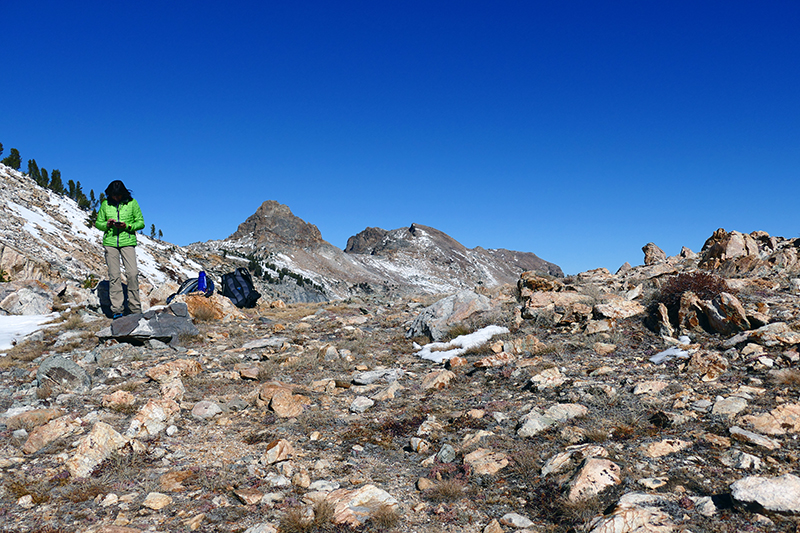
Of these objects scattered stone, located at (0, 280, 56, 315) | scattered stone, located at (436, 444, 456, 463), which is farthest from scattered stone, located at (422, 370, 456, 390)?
scattered stone, located at (0, 280, 56, 315)

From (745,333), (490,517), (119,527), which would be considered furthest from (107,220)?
(745,333)

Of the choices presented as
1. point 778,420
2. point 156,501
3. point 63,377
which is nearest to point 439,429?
point 156,501

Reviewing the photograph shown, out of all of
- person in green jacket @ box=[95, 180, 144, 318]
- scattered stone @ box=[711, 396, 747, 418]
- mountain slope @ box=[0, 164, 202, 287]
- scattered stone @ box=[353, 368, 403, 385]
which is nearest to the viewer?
scattered stone @ box=[711, 396, 747, 418]

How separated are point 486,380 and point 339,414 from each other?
9.09ft

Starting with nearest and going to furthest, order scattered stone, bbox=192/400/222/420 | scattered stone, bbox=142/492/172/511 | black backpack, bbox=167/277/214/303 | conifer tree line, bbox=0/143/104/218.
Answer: scattered stone, bbox=142/492/172/511 → scattered stone, bbox=192/400/222/420 → black backpack, bbox=167/277/214/303 → conifer tree line, bbox=0/143/104/218

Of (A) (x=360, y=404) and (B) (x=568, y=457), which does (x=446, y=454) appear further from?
(A) (x=360, y=404)

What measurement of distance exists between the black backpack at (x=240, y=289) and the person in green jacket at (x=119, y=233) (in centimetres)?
466

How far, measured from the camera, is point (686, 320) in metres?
8.43

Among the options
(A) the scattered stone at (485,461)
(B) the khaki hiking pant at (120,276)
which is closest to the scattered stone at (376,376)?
(A) the scattered stone at (485,461)

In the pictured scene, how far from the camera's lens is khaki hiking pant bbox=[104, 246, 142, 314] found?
11750 mm

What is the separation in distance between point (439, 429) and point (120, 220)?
10609mm

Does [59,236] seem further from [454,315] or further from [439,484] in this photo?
[439,484]

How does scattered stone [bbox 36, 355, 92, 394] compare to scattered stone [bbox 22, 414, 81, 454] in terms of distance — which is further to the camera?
scattered stone [bbox 36, 355, 92, 394]

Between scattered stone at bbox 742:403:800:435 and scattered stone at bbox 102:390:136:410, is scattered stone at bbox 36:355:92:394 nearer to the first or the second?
scattered stone at bbox 102:390:136:410
